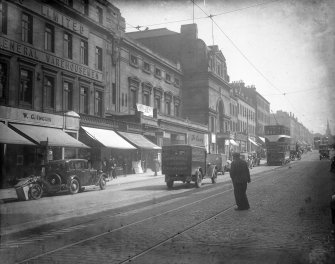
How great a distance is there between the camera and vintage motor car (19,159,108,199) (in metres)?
16.5

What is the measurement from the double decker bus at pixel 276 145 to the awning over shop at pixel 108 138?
22.9 metres

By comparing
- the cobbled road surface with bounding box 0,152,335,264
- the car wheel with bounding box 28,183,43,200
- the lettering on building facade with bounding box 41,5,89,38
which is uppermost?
the lettering on building facade with bounding box 41,5,89,38

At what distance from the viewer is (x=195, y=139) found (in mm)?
48812

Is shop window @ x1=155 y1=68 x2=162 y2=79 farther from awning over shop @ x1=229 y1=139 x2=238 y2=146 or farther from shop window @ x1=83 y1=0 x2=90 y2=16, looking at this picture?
awning over shop @ x1=229 y1=139 x2=238 y2=146

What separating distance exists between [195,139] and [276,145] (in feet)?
33.4

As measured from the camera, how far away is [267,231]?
26.8ft

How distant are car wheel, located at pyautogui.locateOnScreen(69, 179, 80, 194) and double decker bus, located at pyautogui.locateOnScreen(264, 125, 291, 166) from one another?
107ft

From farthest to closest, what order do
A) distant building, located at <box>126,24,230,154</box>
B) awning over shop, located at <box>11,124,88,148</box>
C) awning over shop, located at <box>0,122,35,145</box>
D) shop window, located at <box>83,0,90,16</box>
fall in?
distant building, located at <box>126,24,230,154</box>
shop window, located at <box>83,0,90,16</box>
awning over shop, located at <box>11,124,88,148</box>
awning over shop, located at <box>0,122,35,145</box>

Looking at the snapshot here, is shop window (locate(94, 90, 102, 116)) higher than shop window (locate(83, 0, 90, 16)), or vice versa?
shop window (locate(83, 0, 90, 16))

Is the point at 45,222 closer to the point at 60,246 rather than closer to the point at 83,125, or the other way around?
the point at 60,246

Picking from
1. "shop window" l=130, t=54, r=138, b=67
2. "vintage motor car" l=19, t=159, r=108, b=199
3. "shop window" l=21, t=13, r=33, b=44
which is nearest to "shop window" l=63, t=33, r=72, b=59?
"shop window" l=21, t=13, r=33, b=44

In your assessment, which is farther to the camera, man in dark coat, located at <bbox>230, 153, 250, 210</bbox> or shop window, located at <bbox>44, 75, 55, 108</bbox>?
shop window, located at <bbox>44, 75, 55, 108</bbox>

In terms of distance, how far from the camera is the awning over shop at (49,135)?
20.6m

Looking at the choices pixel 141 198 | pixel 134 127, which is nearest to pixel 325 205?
pixel 141 198
